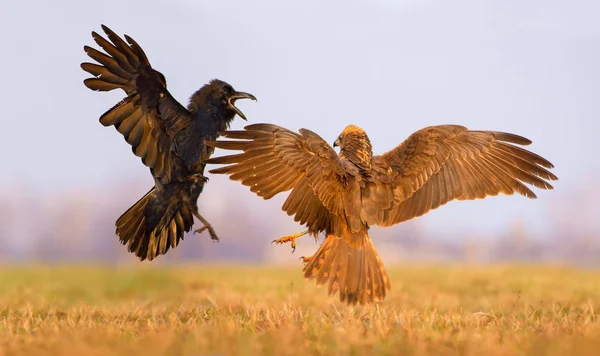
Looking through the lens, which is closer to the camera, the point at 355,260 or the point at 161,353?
the point at 161,353

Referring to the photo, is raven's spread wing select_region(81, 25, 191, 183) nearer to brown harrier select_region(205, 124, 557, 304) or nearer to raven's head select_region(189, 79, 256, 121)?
raven's head select_region(189, 79, 256, 121)

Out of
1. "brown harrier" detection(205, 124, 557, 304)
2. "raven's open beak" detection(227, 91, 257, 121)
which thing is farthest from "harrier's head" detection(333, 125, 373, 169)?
"raven's open beak" detection(227, 91, 257, 121)

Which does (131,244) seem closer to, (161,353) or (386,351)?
(161,353)

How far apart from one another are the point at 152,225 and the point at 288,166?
2197mm

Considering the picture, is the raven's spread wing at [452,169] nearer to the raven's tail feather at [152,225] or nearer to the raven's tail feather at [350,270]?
the raven's tail feather at [350,270]

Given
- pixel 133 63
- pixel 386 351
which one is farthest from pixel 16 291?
pixel 386 351

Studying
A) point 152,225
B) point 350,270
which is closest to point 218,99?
point 152,225

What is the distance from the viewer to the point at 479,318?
6.54 m

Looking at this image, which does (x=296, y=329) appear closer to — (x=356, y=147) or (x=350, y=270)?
(x=350, y=270)

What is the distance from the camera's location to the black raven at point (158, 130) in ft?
23.9

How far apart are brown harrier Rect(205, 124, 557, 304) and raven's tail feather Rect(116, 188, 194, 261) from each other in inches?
64.0

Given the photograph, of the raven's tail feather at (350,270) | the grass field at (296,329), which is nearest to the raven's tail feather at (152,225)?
the grass field at (296,329)

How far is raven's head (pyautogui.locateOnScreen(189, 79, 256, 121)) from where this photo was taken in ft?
26.8

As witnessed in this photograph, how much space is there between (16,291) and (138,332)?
5825mm
